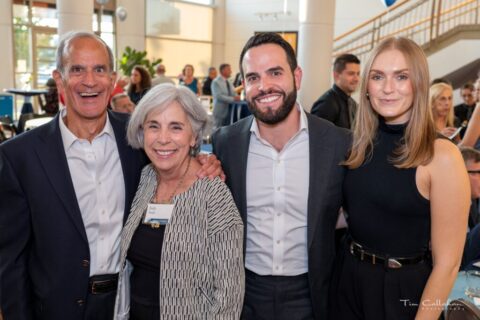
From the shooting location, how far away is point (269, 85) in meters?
1.93

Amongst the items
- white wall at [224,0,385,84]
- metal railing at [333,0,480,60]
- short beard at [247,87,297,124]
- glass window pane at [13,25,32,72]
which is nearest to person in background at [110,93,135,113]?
short beard at [247,87,297,124]

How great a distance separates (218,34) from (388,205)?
1620 cm

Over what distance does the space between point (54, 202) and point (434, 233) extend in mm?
1429

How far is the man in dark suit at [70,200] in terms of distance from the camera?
1.77 metres

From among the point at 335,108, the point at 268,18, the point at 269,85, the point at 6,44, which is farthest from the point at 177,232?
the point at 268,18

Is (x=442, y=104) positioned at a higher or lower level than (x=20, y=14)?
lower

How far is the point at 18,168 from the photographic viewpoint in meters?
1.75

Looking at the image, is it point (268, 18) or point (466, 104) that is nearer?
point (466, 104)

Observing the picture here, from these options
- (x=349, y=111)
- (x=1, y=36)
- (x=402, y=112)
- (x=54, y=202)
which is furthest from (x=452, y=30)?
(x=1, y=36)

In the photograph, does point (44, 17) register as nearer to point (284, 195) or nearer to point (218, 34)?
point (218, 34)

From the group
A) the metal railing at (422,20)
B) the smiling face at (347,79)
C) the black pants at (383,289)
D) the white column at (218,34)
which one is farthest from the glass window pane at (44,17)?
the black pants at (383,289)

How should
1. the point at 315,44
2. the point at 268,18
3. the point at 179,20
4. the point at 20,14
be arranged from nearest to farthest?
the point at 315,44 → the point at 20,14 → the point at 268,18 → the point at 179,20

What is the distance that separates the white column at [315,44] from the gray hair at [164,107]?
659 centimetres

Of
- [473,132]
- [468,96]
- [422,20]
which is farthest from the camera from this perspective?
[422,20]
